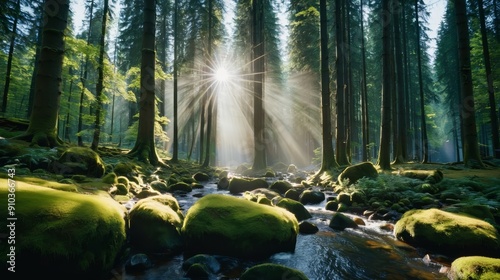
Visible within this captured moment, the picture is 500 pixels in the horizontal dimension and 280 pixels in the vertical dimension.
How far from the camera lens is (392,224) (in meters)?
6.04

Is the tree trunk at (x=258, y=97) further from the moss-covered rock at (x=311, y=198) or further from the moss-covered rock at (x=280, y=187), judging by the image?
the moss-covered rock at (x=311, y=198)

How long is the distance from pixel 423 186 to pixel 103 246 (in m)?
8.50

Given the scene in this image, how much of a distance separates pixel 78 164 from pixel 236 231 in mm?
5002

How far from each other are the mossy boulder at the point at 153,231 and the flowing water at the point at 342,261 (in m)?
0.27

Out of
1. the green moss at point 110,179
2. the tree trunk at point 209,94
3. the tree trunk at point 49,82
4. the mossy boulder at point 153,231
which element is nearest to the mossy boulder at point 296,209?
the mossy boulder at point 153,231

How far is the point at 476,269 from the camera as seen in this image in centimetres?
335

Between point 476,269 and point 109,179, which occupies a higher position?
point 109,179

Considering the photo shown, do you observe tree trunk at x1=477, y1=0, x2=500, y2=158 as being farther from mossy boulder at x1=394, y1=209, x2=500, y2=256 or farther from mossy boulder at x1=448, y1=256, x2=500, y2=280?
mossy boulder at x1=448, y1=256, x2=500, y2=280

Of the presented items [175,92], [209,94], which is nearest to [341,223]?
[175,92]

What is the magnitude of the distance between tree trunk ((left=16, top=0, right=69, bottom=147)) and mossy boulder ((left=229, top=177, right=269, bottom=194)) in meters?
5.91

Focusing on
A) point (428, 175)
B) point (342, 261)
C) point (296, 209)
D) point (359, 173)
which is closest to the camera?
point (342, 261)

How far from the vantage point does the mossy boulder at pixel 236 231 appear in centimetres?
418

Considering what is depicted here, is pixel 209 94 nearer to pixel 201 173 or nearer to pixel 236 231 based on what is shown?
pixel 201 173

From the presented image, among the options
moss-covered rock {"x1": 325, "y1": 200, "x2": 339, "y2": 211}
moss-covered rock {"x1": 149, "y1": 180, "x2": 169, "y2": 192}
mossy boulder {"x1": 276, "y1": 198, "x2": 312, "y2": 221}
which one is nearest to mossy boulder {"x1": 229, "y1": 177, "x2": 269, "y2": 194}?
moss-covered rock {"x1": 149, "y1": 180, "x2": 169, "y2": 192}
